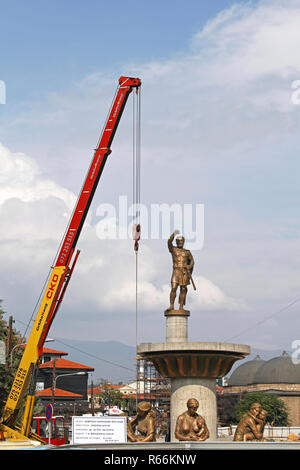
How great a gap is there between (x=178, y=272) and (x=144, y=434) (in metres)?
8.60

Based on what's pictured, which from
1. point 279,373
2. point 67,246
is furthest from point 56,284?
point 279,373

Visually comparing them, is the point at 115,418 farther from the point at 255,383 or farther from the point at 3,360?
the point at 255,383

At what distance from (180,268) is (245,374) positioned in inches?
3752

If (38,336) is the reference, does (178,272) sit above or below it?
above

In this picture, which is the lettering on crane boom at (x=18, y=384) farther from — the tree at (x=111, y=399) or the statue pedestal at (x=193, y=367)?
the tree at (x=111, y=399)

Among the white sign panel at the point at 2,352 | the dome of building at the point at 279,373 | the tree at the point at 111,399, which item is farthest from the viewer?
the dome of building at the point at 279,373

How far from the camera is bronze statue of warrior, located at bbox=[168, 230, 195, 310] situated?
76.1 ft

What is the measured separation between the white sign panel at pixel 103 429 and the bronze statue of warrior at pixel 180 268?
30.8 ft

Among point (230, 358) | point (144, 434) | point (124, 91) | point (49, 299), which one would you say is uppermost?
point (124, 91)

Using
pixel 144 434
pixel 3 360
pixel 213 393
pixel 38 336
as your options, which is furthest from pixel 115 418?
pixel 3 360

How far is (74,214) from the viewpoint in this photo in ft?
95.1

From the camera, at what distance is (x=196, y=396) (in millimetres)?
21562

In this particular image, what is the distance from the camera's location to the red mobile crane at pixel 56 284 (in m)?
26.8

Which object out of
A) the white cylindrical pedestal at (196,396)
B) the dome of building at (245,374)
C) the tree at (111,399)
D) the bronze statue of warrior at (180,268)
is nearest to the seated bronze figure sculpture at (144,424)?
the white cylindrical pedestal at (196,396)
